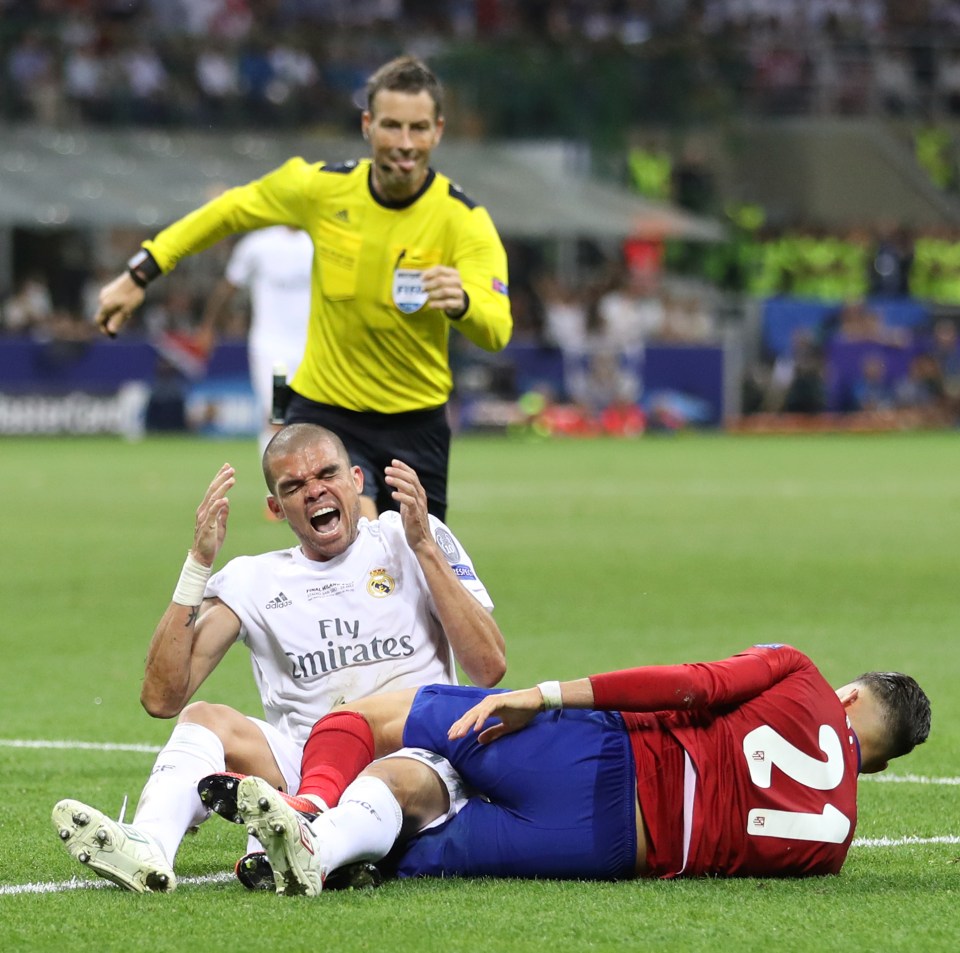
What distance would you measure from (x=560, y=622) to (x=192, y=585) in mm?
5400

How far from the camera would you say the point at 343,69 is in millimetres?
34375

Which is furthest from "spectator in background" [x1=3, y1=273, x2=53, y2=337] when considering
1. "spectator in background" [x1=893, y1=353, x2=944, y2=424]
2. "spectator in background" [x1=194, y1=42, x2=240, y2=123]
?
"spectator in background" [x1=893, y1=353, x2=944, y2=424]

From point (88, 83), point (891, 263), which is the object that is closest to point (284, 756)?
point (88, 83)

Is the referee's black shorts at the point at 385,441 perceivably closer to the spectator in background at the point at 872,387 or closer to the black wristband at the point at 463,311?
the black wristband at the point at 463,311

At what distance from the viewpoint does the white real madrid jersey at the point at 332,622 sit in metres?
5.81

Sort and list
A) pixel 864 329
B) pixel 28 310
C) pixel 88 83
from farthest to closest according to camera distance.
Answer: pixel 88 83 → pixel 864 329 → pixel 28 310

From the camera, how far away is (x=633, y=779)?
520cm

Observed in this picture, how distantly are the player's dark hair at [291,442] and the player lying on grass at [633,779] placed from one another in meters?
0.86

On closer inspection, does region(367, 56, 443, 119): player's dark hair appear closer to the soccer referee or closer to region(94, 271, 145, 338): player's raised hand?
the soccer referee

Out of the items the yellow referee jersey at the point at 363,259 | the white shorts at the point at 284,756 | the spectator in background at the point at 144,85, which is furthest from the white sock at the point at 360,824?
the spectator in background at the point at 144,85

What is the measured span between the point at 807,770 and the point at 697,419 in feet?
84.2

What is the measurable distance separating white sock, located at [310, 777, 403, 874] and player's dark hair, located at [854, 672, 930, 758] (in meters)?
1.31

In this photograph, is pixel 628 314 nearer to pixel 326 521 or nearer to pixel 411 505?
pixel 326 521

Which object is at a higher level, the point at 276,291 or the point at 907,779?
the point at 276,291
